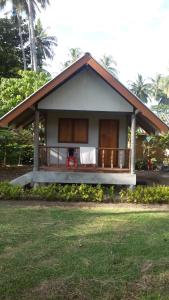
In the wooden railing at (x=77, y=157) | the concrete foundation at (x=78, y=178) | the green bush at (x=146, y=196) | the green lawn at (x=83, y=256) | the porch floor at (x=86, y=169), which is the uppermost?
the wooden railing at (x=77, y=157)

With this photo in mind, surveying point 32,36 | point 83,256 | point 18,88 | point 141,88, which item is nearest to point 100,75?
point 83,256

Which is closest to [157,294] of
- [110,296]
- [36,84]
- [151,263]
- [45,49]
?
[110,296]

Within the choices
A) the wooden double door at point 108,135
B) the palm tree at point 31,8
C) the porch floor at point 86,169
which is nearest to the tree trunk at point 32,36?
the palm tree at point 31,8

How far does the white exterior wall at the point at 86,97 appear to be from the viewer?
642 inches

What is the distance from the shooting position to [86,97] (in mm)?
16344

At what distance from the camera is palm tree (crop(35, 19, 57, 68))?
5423 cm

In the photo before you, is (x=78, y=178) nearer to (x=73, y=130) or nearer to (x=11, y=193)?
(x=73, y=130)

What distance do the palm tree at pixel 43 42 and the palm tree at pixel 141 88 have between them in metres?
24.5

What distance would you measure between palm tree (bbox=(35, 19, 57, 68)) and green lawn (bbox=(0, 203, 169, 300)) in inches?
1786

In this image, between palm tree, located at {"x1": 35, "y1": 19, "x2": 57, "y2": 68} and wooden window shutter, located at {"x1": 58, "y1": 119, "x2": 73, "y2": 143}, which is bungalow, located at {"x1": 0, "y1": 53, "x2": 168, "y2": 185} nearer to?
wooden window shutter, located at {"x1": 58, "y1": 119, "x2": 73, "y2": 143}

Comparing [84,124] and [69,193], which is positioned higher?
[84,124]

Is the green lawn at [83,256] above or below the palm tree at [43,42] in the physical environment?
below

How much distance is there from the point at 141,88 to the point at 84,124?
198 ft

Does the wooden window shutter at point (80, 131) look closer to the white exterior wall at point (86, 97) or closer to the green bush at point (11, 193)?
the white exterior wall at point (86, 97)
